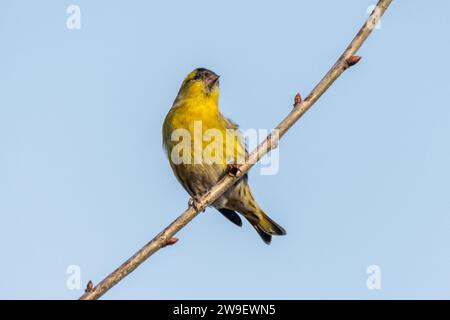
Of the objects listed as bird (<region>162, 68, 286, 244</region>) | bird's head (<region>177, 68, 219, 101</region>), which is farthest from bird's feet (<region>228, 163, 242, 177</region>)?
bird's head (<region>177, 68, 219, 101</region>)

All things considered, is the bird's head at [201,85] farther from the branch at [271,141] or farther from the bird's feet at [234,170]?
the branch at [271,141]

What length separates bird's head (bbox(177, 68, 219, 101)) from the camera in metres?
8.01

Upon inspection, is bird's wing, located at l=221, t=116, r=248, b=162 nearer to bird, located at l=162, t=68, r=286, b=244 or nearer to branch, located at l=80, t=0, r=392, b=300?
bird, located at l=162, t=68, r=286, b=244

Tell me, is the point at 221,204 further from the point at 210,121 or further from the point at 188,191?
the point at 210,121

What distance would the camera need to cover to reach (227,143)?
303 inches

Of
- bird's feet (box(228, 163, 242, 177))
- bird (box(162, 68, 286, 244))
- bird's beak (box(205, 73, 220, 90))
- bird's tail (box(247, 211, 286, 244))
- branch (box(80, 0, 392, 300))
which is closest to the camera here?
branch (box(80, 0, 392, 300))

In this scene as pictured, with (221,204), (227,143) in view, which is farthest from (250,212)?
(227,143)

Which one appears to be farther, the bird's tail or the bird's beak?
the bird's tail

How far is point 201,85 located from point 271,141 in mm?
3875

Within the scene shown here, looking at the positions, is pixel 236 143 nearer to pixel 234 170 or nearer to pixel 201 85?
pixel 201 85

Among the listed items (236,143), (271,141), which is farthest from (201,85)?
(271,141)

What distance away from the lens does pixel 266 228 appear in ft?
28.1
